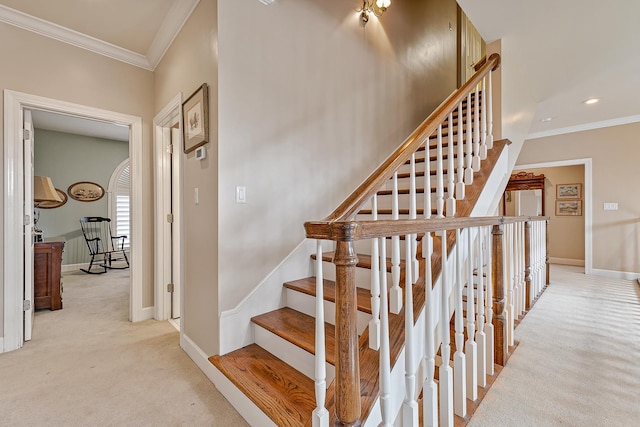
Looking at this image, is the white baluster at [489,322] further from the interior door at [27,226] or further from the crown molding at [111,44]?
the interior door at [27,226]

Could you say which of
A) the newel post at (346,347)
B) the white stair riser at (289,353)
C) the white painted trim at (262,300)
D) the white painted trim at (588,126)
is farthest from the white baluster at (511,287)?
the white painted trim at (588,126)

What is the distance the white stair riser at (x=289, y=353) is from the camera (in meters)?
1.49

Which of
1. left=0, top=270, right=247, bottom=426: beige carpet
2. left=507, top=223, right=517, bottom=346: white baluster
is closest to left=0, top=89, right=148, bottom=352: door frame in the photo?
left=0, top=270, right=247, bottom=426: beige carpet

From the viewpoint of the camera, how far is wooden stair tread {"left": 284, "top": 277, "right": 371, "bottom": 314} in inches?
62.0

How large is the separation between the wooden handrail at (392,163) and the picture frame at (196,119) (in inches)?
48.6

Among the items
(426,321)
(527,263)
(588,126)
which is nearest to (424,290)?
(426,321)

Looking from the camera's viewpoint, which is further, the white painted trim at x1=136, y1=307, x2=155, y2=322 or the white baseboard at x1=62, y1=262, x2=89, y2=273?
the white baseboard at x1=62, y1=262, x2=89, y2=273

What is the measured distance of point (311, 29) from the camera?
7.57 feet

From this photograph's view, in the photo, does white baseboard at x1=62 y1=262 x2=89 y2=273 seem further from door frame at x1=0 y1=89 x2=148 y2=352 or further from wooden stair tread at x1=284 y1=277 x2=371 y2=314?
wooden stair tread at x1=284 y1=277 x2=371 y2=314

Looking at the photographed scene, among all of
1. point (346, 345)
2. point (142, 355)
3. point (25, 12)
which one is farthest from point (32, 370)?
point (25, 12)

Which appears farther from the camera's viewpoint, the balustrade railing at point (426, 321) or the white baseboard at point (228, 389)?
the white baseboard at point (228, 389)

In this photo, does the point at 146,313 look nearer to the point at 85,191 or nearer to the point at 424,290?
the point at 424,290

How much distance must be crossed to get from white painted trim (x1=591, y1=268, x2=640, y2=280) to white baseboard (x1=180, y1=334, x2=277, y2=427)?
565 cm

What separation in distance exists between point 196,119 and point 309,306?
1.53 meters
